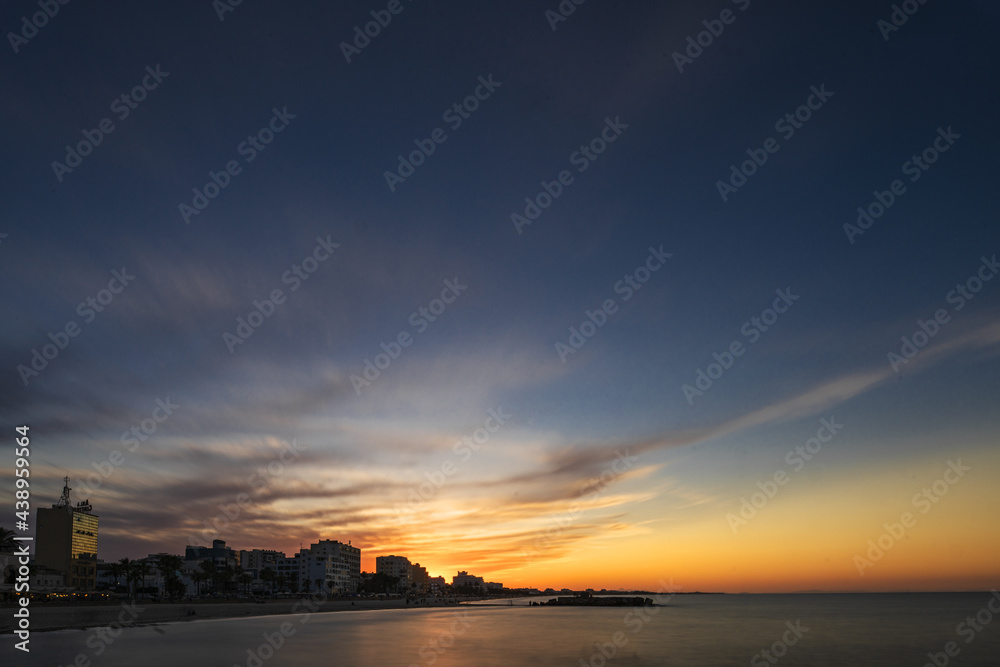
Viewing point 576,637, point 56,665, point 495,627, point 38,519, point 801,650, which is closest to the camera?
point 56,665

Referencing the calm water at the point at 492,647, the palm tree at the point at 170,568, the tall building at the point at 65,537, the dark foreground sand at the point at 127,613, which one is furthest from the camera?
the tall building at the point at 65,537

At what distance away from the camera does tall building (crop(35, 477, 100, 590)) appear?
16950cm

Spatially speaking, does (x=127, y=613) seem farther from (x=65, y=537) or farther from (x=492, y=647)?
(x=65, y=537)

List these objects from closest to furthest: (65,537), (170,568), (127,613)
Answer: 1. (127,613)
2. (170,568)
3. (65,537)

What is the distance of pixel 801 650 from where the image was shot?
56438 millimetres

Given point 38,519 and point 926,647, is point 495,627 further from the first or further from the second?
point 38,519

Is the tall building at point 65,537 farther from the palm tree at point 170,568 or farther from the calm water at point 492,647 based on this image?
the calm water at point 492,647

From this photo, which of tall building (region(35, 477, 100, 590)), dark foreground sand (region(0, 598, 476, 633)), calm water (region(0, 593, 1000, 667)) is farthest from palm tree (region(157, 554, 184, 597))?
calm water (region(0, 593, 1000, 667))

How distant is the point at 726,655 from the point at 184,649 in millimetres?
42143

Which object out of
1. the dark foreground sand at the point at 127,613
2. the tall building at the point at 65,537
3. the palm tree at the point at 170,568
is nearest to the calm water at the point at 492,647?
the dark foreground sand at the point at 127,613

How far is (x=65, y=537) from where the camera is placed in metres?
177

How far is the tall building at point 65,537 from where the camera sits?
169500 millimetres

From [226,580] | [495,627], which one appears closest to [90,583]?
[226,580]

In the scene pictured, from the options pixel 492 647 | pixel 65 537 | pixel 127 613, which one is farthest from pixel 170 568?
pixel 492 647
